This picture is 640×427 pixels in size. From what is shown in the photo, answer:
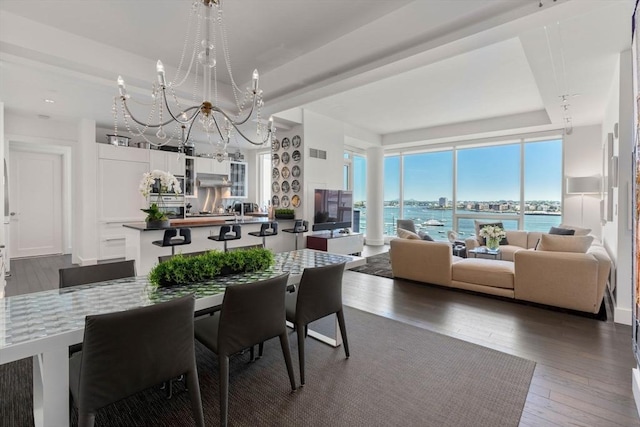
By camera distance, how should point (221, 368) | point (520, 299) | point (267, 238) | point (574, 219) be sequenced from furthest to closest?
point (574, 219) < point (267, 238) < point (520, 299) < point (221, 368)

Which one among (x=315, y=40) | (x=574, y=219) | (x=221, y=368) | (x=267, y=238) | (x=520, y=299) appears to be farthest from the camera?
(x=574, y=219)

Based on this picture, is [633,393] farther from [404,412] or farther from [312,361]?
[312,361]

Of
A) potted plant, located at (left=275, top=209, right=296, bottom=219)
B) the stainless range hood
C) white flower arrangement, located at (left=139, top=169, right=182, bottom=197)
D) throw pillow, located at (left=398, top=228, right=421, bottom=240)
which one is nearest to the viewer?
white flower arrangement, located at (left=139, top=169, right=182, bottom=197)

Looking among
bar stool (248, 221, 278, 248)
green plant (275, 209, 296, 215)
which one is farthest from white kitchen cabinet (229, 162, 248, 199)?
bar stool (248, 221, 278, 248)

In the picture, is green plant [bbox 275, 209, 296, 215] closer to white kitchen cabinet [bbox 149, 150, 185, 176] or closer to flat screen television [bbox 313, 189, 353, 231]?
flat screen television [bbox 313, 189, 353, 231]

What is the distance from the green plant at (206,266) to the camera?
1.98 metres

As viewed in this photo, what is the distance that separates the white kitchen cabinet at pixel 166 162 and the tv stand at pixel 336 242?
3.55m

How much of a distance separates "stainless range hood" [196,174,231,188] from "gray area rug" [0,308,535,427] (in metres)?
5.77

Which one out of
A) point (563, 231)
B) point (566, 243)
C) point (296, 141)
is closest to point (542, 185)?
point (563, 231)

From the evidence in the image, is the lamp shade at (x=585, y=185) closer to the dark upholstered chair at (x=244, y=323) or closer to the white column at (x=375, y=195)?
the white column at (x=375, y=195)

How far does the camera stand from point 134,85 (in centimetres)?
398

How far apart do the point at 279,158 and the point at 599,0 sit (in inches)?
210

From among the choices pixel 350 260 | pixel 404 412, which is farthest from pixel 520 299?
pixel 404 412

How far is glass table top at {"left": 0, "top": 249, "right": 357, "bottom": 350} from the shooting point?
1.35 m
